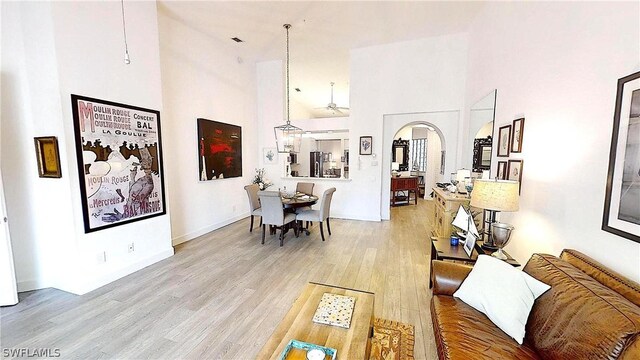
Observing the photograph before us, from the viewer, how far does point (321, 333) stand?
150cm

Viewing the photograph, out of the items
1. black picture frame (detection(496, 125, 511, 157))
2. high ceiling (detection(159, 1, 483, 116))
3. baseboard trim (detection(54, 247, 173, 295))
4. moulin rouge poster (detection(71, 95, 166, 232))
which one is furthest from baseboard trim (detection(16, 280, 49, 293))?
black picture frame (detection(496, 125, 511, 157))

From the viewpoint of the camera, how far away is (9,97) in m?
2.57

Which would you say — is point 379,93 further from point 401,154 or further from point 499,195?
point 499,195

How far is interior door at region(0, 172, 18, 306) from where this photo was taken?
7.93ft

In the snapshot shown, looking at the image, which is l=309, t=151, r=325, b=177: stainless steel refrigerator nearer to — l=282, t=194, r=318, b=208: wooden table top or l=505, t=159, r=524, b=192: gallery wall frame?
l=282, t=194, r=318, b=208: wooden table top

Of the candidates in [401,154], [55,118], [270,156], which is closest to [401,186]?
[401,154]

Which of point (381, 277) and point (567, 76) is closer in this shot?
point (567, 76)

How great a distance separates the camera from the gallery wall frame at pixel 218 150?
4.67 m

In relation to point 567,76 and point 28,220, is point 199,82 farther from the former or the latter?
point 567,76

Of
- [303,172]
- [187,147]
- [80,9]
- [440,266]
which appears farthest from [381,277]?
[303,172]

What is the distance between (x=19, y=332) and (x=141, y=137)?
7.18 feet

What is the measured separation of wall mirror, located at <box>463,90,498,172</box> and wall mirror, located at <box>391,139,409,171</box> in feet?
12.6

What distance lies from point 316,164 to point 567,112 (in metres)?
10.5

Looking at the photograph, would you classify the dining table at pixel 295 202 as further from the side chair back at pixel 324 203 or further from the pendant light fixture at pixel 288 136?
the pendant light fixture at pixel 288 136
